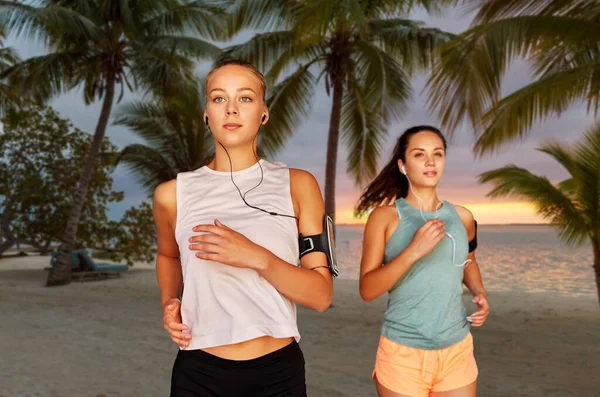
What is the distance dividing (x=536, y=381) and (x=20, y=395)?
17.0 ft

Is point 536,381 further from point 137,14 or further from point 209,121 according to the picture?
point 137,14

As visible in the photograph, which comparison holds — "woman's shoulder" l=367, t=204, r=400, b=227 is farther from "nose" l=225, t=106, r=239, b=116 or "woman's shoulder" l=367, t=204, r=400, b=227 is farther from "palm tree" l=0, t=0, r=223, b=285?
"palm tree" l=0, t=0, r=223, b=285

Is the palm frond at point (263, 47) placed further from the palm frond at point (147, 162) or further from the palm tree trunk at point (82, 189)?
the palm frond at point (147, 162)

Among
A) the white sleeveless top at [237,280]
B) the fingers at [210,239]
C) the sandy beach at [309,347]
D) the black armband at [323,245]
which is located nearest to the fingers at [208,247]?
the fingers at [210,239]

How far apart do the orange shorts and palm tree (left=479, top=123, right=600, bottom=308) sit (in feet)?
26.6

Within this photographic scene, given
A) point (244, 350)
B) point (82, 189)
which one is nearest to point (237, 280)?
point (244, 350)

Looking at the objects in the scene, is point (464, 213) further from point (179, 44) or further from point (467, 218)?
point (179, 44)

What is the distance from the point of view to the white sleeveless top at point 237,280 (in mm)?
1527

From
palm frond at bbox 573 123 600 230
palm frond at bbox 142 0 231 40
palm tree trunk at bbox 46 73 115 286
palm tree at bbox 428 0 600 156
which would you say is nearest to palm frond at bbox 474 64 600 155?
palm tree at bbox 428 0 600 156

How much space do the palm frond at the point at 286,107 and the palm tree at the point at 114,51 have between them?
12.5 feet

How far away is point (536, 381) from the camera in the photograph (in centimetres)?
602

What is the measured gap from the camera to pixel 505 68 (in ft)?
21.6

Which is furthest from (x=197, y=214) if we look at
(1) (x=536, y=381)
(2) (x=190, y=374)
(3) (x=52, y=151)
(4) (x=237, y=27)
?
(3) (x=52, y=151)

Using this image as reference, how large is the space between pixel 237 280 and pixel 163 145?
17.3 meters
